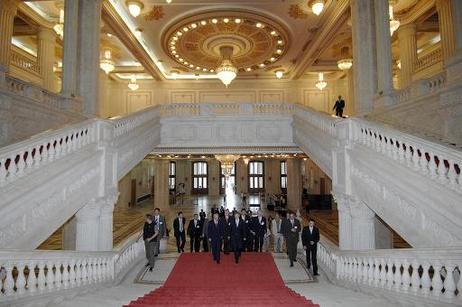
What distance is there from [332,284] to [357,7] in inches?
301

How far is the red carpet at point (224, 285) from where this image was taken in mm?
3816

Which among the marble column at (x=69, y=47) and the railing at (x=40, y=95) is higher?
the marble column at (x=69, y=47)

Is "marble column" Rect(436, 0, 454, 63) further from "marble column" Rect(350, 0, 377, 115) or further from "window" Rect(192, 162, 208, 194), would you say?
"window" Rect(192, 162, 208, 194)

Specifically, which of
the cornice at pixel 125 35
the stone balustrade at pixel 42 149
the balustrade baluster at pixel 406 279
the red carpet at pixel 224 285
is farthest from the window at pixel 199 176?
the balustrade baluster at pixel 406 279

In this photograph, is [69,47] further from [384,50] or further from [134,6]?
[384,50]

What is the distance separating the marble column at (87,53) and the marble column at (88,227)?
4.24 meters

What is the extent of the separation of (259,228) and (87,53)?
688cm

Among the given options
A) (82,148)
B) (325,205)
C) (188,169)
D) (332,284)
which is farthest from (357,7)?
(188,169)

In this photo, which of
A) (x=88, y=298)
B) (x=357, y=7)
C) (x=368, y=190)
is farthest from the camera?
(x=357, y=7)

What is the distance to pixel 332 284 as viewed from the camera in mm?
6016

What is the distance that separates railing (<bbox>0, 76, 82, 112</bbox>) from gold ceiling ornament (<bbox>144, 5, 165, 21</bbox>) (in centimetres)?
424

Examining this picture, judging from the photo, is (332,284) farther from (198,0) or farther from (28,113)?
(198,0)

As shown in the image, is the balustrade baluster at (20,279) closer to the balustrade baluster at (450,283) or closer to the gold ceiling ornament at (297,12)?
the balustrade baluster at (450,283)

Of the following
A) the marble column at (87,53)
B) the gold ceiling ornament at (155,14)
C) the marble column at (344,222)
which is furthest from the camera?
the gold ceiling ornament at (155,14)
